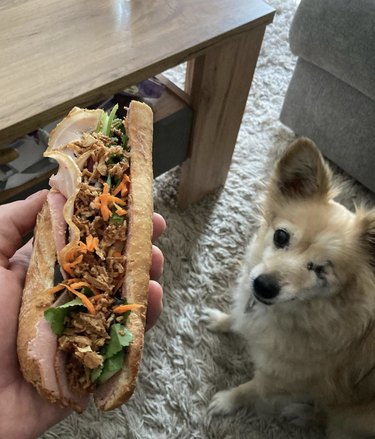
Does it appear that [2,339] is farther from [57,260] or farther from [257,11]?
[257,11]

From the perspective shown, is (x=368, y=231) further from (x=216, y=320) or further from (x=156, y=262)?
(x=216, y=320)

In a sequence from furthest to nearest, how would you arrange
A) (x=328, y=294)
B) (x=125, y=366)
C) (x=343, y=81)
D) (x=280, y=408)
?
(x=343, y=81) < (x=280, y=408) < (x=328, y=294) < (x=125, y=366)

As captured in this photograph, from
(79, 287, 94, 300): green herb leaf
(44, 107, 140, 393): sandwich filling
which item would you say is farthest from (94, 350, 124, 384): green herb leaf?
(79, 287, 94, 300): green herb leaf

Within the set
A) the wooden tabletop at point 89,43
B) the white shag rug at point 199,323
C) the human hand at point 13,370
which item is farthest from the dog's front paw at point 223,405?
the wooden tabletop at point 89,43

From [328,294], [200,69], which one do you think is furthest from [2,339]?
[200,69]

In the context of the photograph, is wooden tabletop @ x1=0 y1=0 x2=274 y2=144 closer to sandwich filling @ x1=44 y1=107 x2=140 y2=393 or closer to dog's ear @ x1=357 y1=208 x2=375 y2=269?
sandwich filling @ x1=44 y1=107 x2=140 y2=393

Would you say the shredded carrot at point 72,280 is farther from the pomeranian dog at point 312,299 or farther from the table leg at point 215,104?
the table leg at point 215,104
